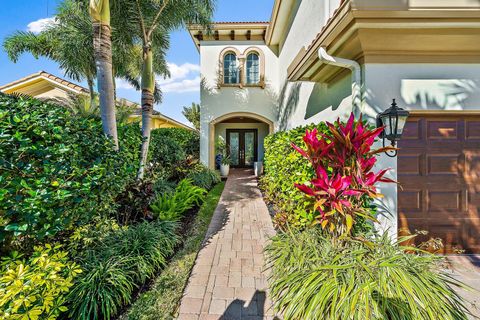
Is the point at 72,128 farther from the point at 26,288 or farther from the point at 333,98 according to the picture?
the point at 333,98

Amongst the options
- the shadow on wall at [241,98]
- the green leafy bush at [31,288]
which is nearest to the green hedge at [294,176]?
the green leafy bush at [31,288]

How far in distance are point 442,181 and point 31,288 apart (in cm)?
611

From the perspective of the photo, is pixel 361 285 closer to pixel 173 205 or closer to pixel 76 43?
pixel 173 205

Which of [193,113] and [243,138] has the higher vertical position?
[193,113]

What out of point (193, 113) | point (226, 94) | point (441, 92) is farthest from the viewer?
point (193, 113)

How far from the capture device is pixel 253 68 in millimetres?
12273

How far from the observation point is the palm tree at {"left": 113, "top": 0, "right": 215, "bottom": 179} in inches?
269

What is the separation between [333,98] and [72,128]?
5.20 metres

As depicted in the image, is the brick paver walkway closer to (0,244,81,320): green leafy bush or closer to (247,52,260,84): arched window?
(0,244,81,320): green leafy bush

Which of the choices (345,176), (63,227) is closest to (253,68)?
(345,176)

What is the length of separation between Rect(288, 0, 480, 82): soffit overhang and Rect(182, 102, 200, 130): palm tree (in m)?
20.4

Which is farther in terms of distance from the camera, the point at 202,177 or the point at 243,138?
the point at 243,138

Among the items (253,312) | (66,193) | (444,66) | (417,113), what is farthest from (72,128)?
(444,66)

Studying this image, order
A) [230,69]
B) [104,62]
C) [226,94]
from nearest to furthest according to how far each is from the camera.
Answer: [104,62] → [226,94] → [230,69]
